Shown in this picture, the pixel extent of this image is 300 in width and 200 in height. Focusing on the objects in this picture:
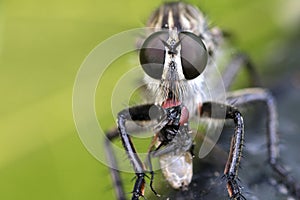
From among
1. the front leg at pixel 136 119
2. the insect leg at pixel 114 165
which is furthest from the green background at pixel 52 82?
the front leg at pixel 136 119

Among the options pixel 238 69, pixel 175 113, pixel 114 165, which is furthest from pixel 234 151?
pixel 238 69

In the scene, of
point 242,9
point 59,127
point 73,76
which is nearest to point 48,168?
point 59,127

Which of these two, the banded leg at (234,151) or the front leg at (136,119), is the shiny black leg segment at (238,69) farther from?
the front leg at (136,119)

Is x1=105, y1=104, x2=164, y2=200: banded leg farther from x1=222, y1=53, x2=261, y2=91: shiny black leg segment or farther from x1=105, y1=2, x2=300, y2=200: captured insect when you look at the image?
x1=222, y1=53, x2=261, y2=91: shiny black leg segment

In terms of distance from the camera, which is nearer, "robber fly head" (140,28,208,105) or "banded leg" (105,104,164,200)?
"banded leg" (105,104,164,200)

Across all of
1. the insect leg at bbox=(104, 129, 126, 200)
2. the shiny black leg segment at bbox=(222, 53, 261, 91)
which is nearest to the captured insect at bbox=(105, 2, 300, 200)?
the insect leg at bbox=(104, 129, 126, 200)

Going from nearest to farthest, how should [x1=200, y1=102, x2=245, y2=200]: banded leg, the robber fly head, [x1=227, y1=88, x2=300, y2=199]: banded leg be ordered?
[x1=200, y1=102, x2=245, y2=200]: banded leg → the robber fly head → [x1=227, y1=88, x2=300, y2=199]: banded leg
